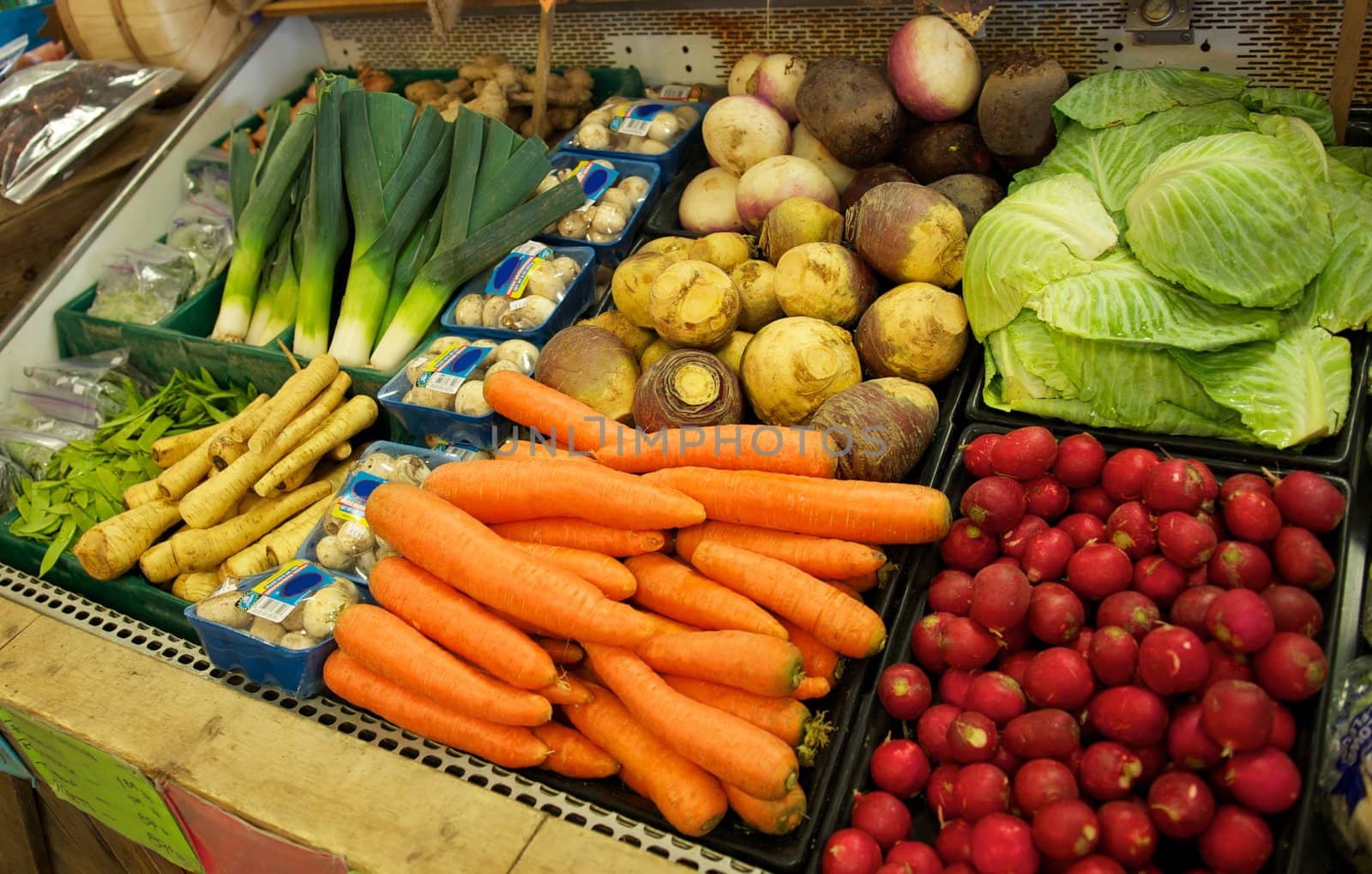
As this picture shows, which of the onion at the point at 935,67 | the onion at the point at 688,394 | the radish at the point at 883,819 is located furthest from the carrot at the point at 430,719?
the onion at the point at 935,67

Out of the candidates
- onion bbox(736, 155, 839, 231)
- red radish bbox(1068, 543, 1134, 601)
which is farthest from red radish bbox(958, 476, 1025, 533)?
onion bbox(736, 155, 839, 231)

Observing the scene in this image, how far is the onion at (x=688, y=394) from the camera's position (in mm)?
1899

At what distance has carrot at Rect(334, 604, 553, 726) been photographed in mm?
1554

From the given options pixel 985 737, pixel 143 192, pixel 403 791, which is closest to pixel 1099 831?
pixel 985 737

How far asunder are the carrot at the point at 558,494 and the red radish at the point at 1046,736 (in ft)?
2.14

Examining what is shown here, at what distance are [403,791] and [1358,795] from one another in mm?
1387

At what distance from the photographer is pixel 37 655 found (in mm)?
1858

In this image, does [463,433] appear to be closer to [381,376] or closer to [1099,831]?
[381,376]

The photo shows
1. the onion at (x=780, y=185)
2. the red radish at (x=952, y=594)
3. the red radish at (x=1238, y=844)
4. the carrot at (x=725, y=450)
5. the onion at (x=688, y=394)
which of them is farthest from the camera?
the onion at (x=780, y=185)

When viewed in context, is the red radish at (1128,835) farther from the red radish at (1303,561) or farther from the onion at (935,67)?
the onion at (935,67)

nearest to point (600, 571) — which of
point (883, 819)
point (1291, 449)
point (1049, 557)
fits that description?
point (883, 819)

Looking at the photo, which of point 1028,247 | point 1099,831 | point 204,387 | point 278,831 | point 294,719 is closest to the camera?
point 1099,831

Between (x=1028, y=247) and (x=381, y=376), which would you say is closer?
(x=1028, y=247)

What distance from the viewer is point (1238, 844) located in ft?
3.82
